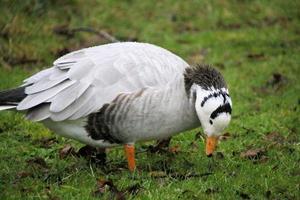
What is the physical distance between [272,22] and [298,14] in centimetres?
55

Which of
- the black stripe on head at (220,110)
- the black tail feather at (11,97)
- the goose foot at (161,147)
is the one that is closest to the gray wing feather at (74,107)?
the black tail feather at (11,97)

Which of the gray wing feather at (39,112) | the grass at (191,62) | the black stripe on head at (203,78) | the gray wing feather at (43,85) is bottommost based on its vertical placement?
the grass at (191,62)

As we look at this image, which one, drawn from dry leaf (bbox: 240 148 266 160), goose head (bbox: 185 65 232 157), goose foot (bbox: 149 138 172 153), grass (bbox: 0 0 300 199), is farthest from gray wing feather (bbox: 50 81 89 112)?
dry leaf (bbox: 240 148 266 160)

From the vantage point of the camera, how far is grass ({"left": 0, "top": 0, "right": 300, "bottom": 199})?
497cm

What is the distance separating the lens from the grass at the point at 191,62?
4969mm

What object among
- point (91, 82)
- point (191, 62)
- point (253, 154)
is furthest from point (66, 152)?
point (191, 62)

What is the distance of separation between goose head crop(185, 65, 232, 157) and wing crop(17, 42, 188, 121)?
6.5 inches

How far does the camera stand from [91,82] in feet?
16.5

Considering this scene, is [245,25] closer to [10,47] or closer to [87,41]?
[87,41]

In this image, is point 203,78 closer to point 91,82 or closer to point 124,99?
point 124,99

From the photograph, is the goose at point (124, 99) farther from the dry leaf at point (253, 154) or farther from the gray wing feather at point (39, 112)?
the dry leaf at point (253, 154)

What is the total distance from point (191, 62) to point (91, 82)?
4654 mm

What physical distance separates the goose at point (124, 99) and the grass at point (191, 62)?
1.33 ft

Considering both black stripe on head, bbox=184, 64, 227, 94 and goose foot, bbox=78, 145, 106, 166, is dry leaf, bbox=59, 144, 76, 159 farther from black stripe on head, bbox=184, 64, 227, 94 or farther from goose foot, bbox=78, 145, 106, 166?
black stripe on head, bbox=184, 64, 227, 94
